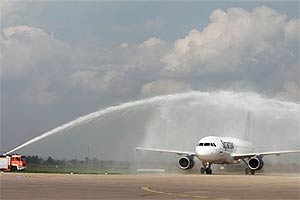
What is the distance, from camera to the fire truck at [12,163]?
59406 mm

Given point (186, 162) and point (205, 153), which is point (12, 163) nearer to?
point (186, 162)

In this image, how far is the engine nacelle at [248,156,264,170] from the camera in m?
62.2

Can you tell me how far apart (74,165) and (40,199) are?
49097 mm

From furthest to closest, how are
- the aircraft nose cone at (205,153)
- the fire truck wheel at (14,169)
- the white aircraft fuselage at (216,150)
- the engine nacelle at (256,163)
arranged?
the engine nacelle at (256,163)
the fire truck wheel at (14,169)
the white aircraft fuselage at (216,150)
the aircraft nose cone at (205,153)

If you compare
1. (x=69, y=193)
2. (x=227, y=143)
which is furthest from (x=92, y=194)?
(x=227, y=143)

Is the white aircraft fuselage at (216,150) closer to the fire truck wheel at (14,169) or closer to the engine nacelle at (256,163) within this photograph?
the engine nacelle at (256,163)

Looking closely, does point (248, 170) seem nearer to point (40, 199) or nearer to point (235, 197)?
point (235, 197)

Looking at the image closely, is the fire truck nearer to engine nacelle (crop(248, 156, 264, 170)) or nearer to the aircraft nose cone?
the aircraft nose cone

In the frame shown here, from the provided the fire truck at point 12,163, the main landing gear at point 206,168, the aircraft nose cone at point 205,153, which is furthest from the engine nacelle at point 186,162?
the fire truck at point 12,163

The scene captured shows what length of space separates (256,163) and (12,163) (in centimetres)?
2727

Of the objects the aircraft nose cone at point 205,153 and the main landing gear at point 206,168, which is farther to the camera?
the main landing gear at point 206,168

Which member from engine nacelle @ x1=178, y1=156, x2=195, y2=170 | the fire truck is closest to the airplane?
engine nacelle @ x1=178, y1=156, x2=195, y2=170

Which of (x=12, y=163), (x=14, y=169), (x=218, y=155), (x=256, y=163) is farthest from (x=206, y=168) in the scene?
(x=12, y=163)

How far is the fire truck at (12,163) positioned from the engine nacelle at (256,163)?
25687mm
